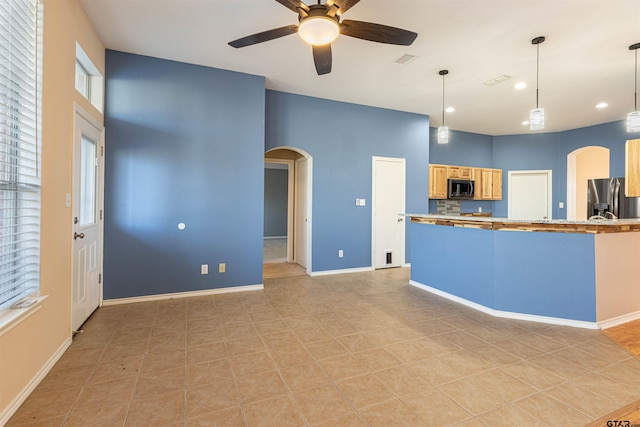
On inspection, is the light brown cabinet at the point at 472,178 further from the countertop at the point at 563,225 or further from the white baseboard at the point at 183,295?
the white baseboard at the point at 183,295

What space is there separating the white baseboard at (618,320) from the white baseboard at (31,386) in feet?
15.3

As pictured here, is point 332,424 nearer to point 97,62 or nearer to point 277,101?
point 97,62

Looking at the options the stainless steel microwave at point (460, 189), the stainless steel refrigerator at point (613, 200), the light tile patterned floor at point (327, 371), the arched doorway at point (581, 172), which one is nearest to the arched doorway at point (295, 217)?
the light tile patterned floor at point (327, 371)

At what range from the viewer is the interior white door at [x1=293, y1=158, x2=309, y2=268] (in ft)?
17.5

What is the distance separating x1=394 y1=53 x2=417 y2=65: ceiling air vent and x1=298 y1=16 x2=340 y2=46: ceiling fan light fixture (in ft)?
5.43

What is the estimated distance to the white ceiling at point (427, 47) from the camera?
8.81 ft

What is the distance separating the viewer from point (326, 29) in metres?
2.17

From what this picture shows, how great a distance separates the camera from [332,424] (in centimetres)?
162

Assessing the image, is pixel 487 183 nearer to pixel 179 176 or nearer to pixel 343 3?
pixel 343 3

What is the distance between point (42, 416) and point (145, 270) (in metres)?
2.06

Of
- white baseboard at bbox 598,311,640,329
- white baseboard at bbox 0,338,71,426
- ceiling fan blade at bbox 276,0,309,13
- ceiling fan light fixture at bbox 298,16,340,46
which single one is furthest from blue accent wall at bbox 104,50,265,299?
white baseboard at bbox 598,311,640,329

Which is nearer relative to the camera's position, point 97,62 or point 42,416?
point 42,416

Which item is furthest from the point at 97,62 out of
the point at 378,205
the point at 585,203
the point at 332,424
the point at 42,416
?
the point at 585,203

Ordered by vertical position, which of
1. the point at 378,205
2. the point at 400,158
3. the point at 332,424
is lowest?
the point at 332,424
